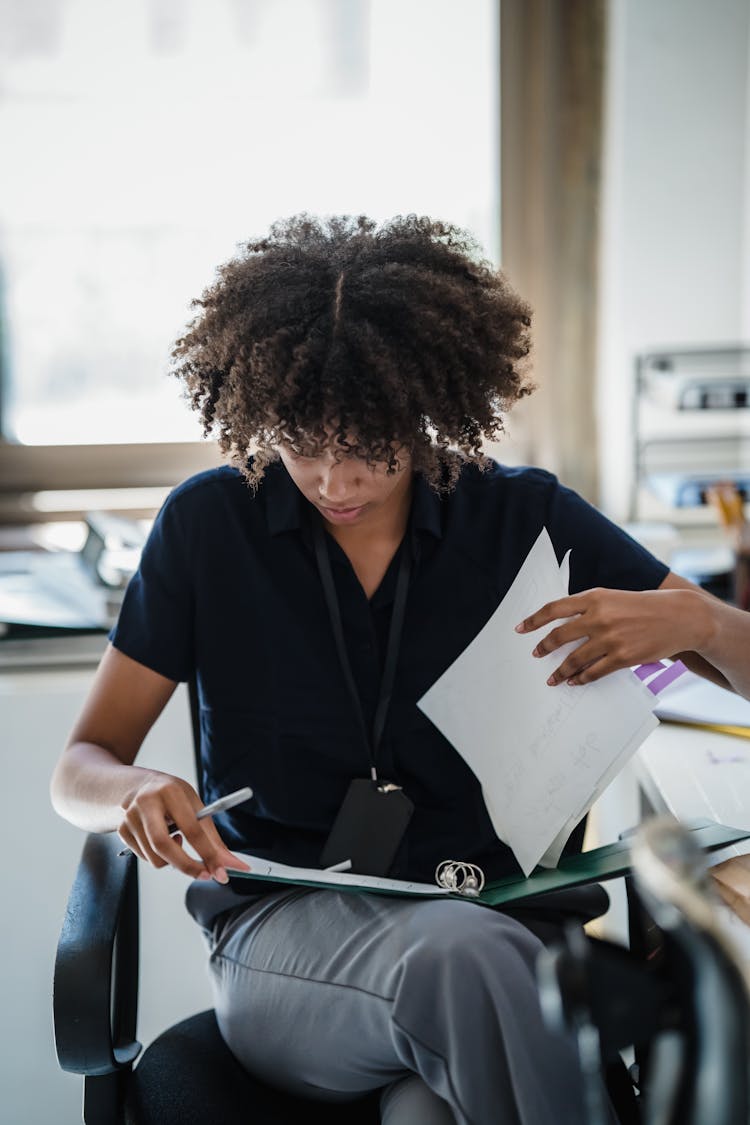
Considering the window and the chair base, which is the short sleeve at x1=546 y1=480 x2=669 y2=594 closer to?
the chair base

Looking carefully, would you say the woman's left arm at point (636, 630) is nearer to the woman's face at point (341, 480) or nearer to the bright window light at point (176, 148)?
the woman's face at point (341, 480)

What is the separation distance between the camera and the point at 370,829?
1.16m

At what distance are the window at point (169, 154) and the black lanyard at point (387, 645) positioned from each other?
1.14m

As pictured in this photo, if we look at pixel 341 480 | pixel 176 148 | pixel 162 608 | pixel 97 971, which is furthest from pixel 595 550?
pixel 176 148

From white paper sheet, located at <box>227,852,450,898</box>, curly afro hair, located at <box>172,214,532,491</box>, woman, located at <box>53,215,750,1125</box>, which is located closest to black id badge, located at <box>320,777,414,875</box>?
woman, located at <box>53,215,750,1125</box>

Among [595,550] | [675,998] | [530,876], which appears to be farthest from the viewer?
[595,550]

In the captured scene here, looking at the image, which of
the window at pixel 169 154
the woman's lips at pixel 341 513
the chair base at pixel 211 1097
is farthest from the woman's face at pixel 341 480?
the window at pixel 169 154

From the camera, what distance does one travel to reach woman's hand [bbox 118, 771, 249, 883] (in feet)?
3.26

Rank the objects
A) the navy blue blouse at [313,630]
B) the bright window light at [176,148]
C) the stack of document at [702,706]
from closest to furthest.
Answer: the navy blue blouse at [313,630]
the stack of document at [702,706]
the bright window light at [176,148]

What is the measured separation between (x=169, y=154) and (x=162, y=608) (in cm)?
129

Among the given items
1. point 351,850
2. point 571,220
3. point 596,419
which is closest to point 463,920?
point 351,850

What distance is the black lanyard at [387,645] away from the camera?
1188mm

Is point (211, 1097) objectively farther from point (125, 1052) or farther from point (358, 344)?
point (358, 344)

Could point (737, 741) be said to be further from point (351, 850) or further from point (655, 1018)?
point (655, 1018)
